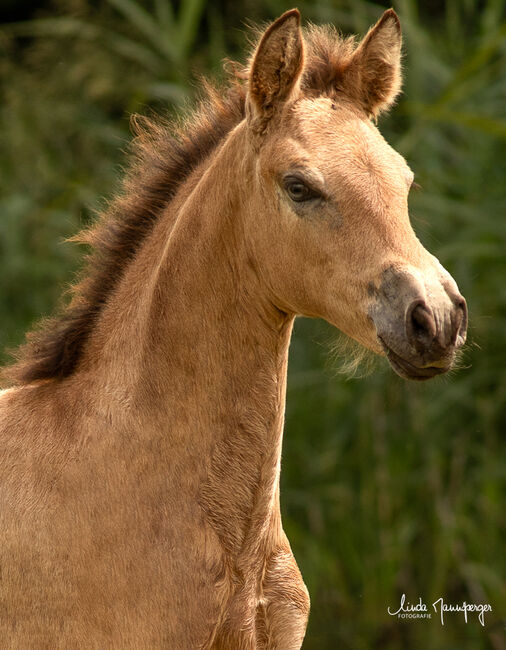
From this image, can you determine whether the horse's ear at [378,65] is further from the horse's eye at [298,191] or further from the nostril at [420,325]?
the nostril at [420,325]

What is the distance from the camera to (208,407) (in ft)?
10.1

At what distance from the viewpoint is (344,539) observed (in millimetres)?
6723

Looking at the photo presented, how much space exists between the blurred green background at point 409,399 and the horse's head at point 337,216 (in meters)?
3.35

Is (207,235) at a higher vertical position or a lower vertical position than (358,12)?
higher

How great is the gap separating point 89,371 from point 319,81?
1.24 meters

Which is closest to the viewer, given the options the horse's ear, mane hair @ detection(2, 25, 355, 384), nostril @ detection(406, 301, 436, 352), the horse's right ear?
nostril @ detection(406, 301, 436, 352)

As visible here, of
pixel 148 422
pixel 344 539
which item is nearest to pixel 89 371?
pixel 148 422

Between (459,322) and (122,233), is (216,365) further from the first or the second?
(459,322)

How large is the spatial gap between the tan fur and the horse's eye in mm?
32

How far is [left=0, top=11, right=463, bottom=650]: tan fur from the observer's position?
2.87 metres

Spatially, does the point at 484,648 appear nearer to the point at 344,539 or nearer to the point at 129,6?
the point at 344,539

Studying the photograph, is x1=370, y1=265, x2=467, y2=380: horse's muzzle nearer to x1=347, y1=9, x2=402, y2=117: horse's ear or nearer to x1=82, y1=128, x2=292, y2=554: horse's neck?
x1=82, y1=128, x2=292, y2=554: horse's neck

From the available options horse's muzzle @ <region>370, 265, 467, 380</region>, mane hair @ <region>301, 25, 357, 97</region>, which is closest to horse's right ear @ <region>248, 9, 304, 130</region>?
mane hair @ <region>301, 25, 357, 97</region>

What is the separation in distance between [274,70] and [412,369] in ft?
3.47
